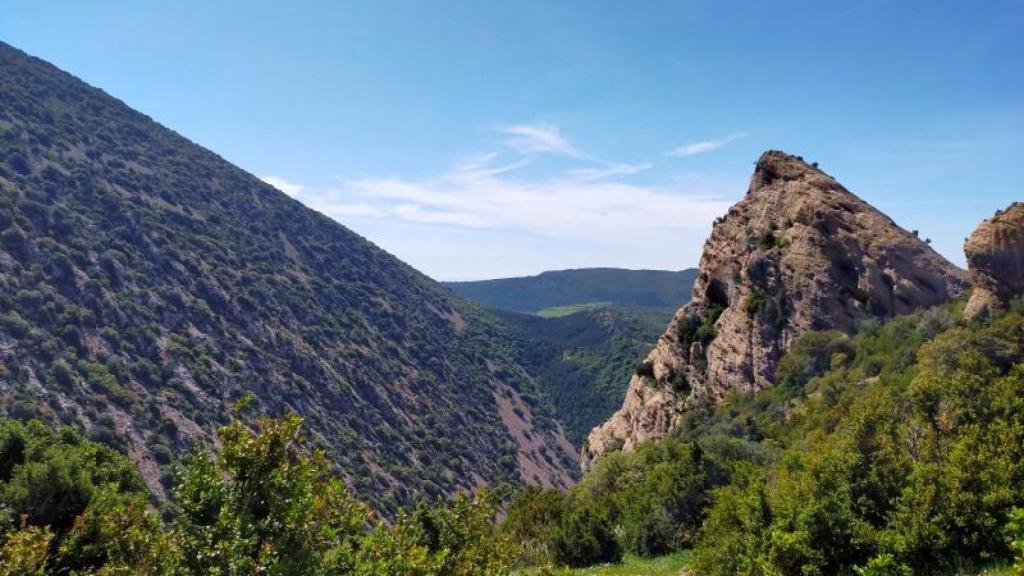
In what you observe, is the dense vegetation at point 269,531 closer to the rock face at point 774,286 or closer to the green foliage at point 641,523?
the green foliage at point 641,523

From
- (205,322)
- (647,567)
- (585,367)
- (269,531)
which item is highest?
(269,531)

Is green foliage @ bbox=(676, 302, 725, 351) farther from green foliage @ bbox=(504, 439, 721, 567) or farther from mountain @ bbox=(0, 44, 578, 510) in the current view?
mountain @ bbox=(0, 44, 578, 510)

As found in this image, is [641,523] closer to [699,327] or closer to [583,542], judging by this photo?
[583,542]

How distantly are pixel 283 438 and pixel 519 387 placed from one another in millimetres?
145906

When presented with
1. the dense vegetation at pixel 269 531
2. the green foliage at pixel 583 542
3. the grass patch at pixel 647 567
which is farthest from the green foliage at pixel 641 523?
the dense vegetation at pixel 269 531

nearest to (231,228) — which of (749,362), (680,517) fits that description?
(749,362)

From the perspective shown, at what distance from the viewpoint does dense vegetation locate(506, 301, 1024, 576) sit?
1396 centimetres

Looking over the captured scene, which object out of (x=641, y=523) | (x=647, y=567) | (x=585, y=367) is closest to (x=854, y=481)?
(x=647, y=567)

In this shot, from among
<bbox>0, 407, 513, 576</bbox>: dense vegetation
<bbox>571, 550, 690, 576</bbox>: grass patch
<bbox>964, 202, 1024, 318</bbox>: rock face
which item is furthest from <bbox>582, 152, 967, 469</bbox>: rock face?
<bbox>0, 407, 513, 576</bbox>: dense vegetation

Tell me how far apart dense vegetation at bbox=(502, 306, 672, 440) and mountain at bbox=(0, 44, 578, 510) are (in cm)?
695

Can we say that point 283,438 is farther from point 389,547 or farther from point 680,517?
point 680,517

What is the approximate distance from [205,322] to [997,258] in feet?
301

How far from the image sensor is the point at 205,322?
88.2 metres

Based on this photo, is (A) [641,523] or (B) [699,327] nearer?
(A) [641,523]
